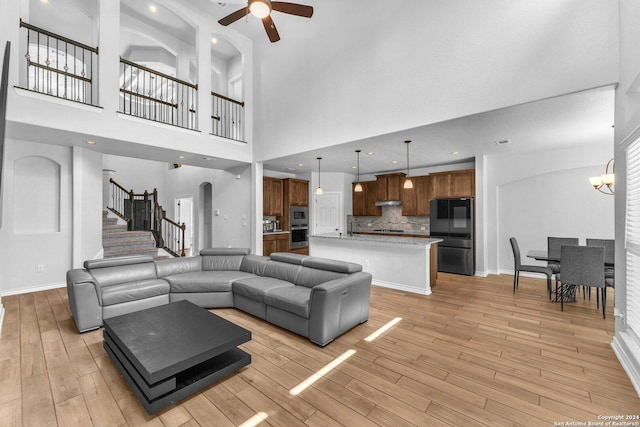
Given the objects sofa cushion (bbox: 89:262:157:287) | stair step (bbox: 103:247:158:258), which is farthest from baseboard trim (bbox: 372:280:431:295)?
stair step (bbox: 103:247:158:258)

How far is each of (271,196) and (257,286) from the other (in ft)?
14.1

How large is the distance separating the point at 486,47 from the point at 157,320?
15.8 feet

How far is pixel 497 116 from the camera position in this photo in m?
3.67

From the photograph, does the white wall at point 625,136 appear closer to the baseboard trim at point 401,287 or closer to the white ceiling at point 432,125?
the white ceiling at point 432,125

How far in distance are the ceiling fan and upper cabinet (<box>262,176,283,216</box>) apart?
435 cm

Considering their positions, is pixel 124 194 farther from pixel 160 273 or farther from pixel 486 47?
pixel 486 47

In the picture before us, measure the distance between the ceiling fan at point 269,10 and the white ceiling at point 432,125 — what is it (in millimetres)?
207

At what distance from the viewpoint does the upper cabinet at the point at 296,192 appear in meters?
8.01

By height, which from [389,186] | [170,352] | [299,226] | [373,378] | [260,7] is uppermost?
[260,7]

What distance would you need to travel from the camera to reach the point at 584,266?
3801mm

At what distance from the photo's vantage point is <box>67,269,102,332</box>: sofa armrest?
125 inches

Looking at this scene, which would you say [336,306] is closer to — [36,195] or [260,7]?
[260,7]

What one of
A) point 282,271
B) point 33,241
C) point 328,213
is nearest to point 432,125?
point 282,271

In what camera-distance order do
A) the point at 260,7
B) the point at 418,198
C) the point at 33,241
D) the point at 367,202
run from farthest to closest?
the point at 367,202 < the point at 418,198 < the point at 33,241 < the point at 260,7
